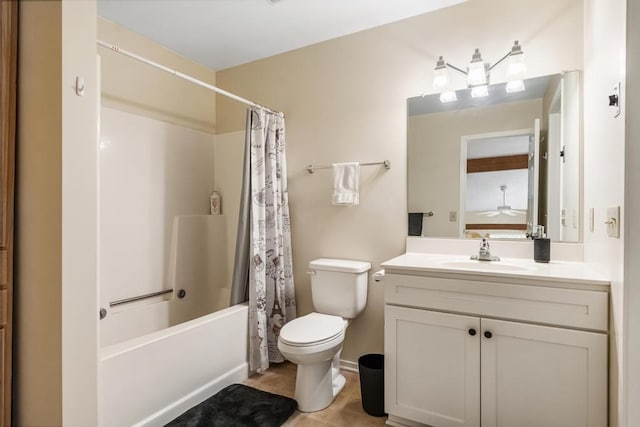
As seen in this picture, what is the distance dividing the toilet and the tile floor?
49mm

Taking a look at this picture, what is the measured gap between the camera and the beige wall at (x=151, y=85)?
7.50ft

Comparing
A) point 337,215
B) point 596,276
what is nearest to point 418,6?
point 337,215

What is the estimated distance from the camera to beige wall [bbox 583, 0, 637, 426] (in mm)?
1196

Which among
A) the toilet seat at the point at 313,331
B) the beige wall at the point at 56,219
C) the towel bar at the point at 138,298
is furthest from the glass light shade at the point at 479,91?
the towel bar at the point at 138,298

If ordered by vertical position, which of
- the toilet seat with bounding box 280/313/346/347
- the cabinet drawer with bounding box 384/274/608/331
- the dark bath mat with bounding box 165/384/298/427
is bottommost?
the dark bath mat with bounding box 165/384/298/427

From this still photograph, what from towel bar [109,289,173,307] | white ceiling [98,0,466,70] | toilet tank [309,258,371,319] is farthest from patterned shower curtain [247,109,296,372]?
towel bar [109,289,173,307]

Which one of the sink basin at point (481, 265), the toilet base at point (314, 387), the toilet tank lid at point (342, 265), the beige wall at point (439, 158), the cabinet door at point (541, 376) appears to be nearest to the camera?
→ the cabinet door at point (541, 376)

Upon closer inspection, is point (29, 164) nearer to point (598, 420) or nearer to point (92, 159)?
point (92, 159)

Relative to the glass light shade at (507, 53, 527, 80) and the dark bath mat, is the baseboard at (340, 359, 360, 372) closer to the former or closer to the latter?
the dark bath mat

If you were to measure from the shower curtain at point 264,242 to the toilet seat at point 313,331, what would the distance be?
411mm

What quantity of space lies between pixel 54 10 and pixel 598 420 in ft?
8.38

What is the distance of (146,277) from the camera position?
2.47 m

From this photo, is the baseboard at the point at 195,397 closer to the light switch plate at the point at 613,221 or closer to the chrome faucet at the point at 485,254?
the chrome faucet at the point at 485,254

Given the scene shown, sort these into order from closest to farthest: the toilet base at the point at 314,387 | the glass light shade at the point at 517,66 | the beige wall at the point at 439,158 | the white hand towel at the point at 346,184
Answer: the glass light shade at the point at 517,66
the toilet base at the point at 314,387
the beige wall at the point at 439,158
the white hand towel at the point at 346,184
